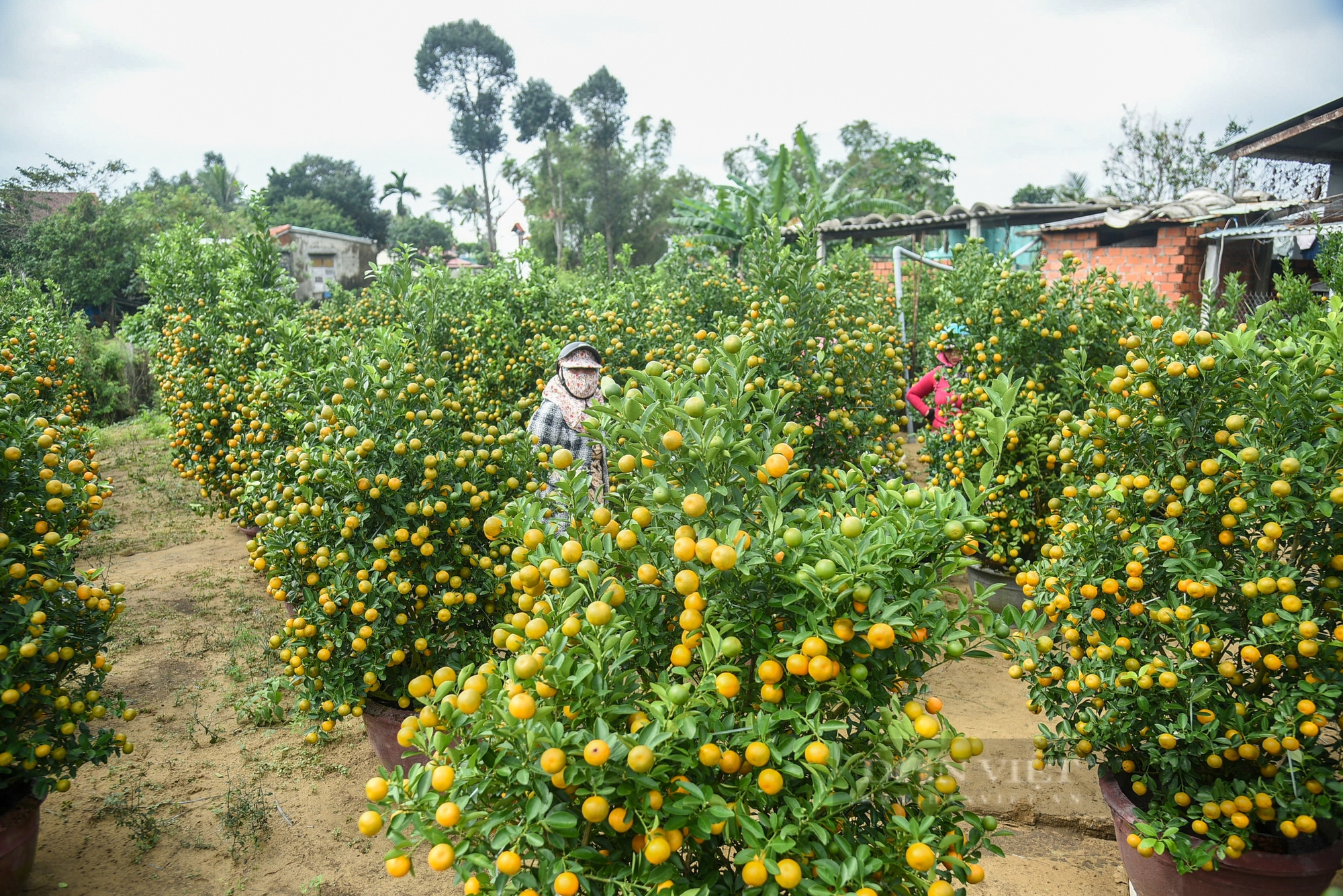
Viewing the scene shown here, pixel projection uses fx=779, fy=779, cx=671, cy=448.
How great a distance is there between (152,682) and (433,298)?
2.89 m

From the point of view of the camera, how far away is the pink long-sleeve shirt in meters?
5.08

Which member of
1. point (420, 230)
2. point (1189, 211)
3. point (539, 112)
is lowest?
point (1189, 211)

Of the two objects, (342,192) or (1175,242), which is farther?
(342,192)

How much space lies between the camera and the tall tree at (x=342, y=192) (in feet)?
132

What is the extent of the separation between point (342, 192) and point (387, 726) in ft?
141

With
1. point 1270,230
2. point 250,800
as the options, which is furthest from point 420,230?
point 250,800

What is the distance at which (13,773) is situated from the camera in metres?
2.53

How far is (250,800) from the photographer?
11.0 ft

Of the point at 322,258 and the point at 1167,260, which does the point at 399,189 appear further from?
the point at 1167,260

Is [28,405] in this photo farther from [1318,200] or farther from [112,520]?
[1318,200]

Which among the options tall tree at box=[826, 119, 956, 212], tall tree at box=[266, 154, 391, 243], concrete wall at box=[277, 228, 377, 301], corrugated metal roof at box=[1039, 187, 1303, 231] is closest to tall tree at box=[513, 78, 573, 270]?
tall tree at box=[266, 154, 391, 243]

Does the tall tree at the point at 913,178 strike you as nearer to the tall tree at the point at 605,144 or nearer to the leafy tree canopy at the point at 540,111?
the tall tree at the point at 605,144

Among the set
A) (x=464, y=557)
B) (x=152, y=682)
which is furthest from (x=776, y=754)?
(x=152, y=682)

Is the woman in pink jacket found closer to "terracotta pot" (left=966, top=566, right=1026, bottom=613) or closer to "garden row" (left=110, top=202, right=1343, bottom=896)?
"garden row" (left=110, top=202, right=1343, bottom=896)
